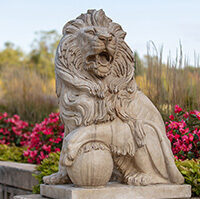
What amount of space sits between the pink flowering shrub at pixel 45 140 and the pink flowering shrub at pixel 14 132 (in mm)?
1391

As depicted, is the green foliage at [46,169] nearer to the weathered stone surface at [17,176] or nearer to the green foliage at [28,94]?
the weathered stone surface at [17,176]

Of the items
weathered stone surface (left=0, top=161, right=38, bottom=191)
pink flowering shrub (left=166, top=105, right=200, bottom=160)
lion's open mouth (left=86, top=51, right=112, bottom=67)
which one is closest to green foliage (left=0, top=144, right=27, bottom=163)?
weathered stone surface (left=0, top=161, right=38, bottom=191)

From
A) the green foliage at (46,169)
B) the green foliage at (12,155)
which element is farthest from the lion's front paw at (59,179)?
the green foliage at (12,155)

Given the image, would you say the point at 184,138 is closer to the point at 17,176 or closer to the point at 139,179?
the point at 139,179

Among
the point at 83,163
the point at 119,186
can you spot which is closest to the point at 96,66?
the point at 83,163

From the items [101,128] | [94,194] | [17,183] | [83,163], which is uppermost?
[101,128]

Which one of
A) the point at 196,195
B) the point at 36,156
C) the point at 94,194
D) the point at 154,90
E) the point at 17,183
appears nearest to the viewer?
the point at 94,194

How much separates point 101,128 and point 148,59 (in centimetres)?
289

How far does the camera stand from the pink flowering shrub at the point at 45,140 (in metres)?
5.96

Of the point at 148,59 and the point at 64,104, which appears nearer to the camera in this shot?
the point at 64,104

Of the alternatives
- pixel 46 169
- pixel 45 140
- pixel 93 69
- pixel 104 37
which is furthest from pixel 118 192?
pixel 45 140

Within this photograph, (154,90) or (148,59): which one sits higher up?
(148,59)

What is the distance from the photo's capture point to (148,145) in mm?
3277

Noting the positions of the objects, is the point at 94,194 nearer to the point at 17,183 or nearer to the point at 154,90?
the point at 17,183
